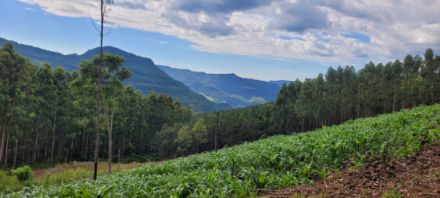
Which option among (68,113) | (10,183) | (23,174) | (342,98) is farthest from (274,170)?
(342,98)

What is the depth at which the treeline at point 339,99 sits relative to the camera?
74312mm

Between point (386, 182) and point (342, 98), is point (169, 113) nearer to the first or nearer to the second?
point (342, 98)

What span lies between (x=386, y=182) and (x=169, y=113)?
281ft

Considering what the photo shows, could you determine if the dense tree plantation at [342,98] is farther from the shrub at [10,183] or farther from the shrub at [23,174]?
the shrub at [10,183]

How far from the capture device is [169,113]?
92062 mm

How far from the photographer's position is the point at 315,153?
36.3 feet

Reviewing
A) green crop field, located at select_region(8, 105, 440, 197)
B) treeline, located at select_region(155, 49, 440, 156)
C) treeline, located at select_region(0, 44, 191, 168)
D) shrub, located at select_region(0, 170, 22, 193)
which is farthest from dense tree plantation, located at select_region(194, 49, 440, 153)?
green crop field, located at select_region(8, 105, 440, 197)

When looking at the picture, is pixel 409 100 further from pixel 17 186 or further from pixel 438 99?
pixel 17 186

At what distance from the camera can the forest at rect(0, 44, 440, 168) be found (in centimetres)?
5359

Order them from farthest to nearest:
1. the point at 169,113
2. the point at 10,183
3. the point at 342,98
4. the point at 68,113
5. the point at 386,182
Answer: the point at 169,113, the point at 342,98, the point at 68,113, the point at 10,183, the point at 386,182

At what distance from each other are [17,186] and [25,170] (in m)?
5.58

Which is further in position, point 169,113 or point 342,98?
point 169,113

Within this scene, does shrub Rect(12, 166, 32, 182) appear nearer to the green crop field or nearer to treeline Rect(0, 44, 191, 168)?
treeline Rect(0, 44, 191, 168)

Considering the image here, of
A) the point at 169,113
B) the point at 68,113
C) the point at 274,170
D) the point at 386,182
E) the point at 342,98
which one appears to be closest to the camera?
the point at 386,182
